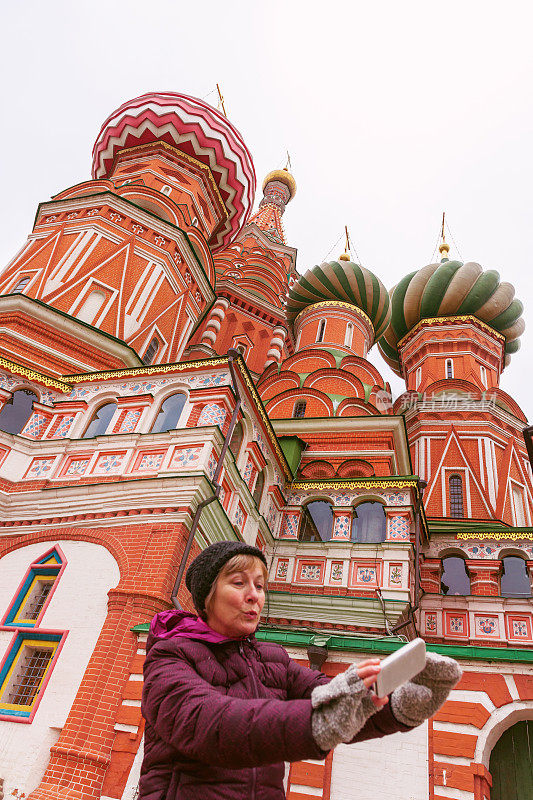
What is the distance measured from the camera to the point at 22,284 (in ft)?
45.3

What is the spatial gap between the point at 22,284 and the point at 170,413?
6.13 metres

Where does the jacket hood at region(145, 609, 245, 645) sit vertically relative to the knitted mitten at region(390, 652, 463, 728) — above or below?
above

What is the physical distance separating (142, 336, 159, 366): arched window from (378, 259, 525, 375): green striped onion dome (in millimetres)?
11171

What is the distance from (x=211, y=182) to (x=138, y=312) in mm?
7394

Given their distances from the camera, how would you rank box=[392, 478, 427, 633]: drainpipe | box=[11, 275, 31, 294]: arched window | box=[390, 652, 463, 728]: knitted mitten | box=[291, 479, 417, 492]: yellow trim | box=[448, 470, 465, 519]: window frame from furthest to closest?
box=[448, 470, 465, 519]: window frame, box=[11, 275, 31, 294]: arched window, box=[291, 479, 417, 492]: yellow trim, box=[392, 478, 427, 633]: drainpipe, box=[390, 652, 463, 728]: knitted mitten

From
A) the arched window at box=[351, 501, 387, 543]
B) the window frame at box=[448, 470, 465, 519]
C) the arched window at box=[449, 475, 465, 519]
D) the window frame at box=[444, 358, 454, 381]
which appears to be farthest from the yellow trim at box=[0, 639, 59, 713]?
the window frame at box=[444, 358, 454, 381]

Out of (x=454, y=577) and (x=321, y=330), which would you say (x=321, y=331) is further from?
(x=454, y=577)

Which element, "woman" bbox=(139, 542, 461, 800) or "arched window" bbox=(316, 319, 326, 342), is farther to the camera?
"arched window" bbox=(316, 319, 326, 342)

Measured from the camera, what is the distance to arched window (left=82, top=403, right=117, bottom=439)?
10328 millimetres

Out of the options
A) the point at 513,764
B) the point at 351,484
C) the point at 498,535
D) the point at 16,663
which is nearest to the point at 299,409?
the point at 351,484

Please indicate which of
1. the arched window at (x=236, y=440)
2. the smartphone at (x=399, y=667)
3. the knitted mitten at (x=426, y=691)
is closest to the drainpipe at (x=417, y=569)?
the arched window at (x=236, y=440)

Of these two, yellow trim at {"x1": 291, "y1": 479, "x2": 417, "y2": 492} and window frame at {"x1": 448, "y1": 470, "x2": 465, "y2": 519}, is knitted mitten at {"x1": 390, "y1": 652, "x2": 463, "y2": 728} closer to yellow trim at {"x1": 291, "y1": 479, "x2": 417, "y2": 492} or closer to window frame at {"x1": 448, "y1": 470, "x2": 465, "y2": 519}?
yellow trim at {"x1": 291, "y1": 479, "x2": 417, "y2": 492}

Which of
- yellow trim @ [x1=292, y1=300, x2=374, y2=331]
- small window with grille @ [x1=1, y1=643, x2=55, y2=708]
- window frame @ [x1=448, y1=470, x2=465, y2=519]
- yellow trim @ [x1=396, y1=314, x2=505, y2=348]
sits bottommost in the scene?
small window with grille @ [x1=1, y1=643, x2=55, y2=708]

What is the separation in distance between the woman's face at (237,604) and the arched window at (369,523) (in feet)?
30.3
